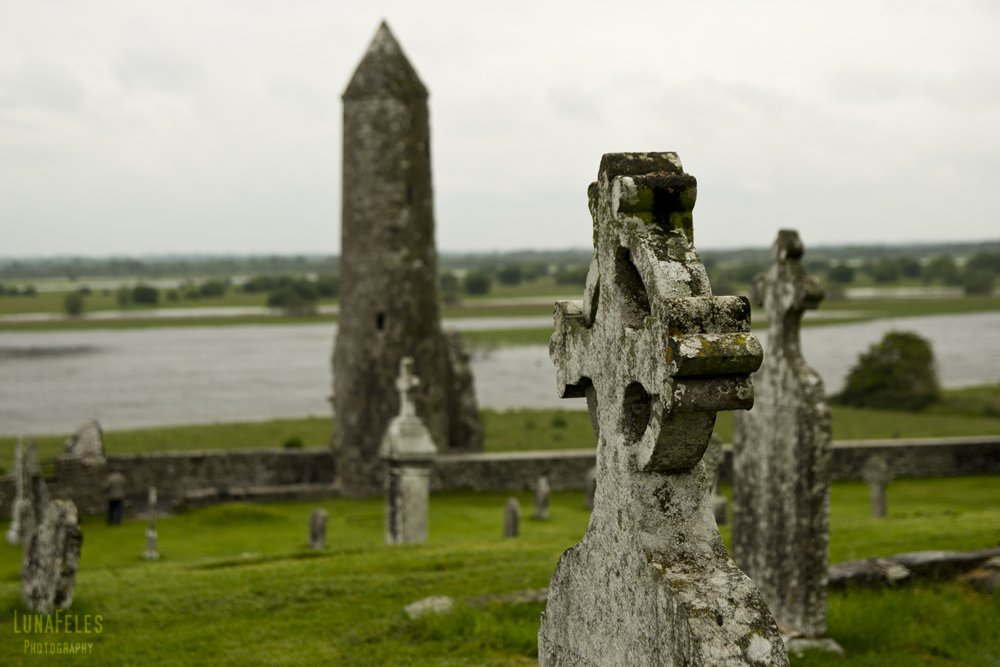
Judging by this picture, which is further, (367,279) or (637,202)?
(367,279)

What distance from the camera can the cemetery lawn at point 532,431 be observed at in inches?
1425

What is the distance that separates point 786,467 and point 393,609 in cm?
373

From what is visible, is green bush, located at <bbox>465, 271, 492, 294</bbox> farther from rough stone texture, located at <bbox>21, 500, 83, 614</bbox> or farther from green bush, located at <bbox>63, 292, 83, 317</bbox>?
rough stone texture, located at <bbox>21, 500, 83, 614</bbox>

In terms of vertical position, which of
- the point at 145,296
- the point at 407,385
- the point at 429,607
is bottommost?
the point at 429,607

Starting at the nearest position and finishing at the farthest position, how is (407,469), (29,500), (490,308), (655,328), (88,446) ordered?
(655,328) → (407,469) → (29,500) → (88,446) → (490,308)

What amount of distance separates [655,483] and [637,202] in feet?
3.45

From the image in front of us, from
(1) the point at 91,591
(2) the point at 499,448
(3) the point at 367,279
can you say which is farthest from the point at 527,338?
(1) the point at 91,591

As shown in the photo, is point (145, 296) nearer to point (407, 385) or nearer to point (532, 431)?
point (532, 431)

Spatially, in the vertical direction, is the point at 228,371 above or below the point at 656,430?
below

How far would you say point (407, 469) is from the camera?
1359 cm

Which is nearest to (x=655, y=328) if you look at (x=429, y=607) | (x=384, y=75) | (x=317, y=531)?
(x=429, y=607)

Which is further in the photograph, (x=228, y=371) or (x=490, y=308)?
(x=490, y=308)

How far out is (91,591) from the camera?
9.59 metres

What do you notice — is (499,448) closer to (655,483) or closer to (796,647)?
(796,647)
